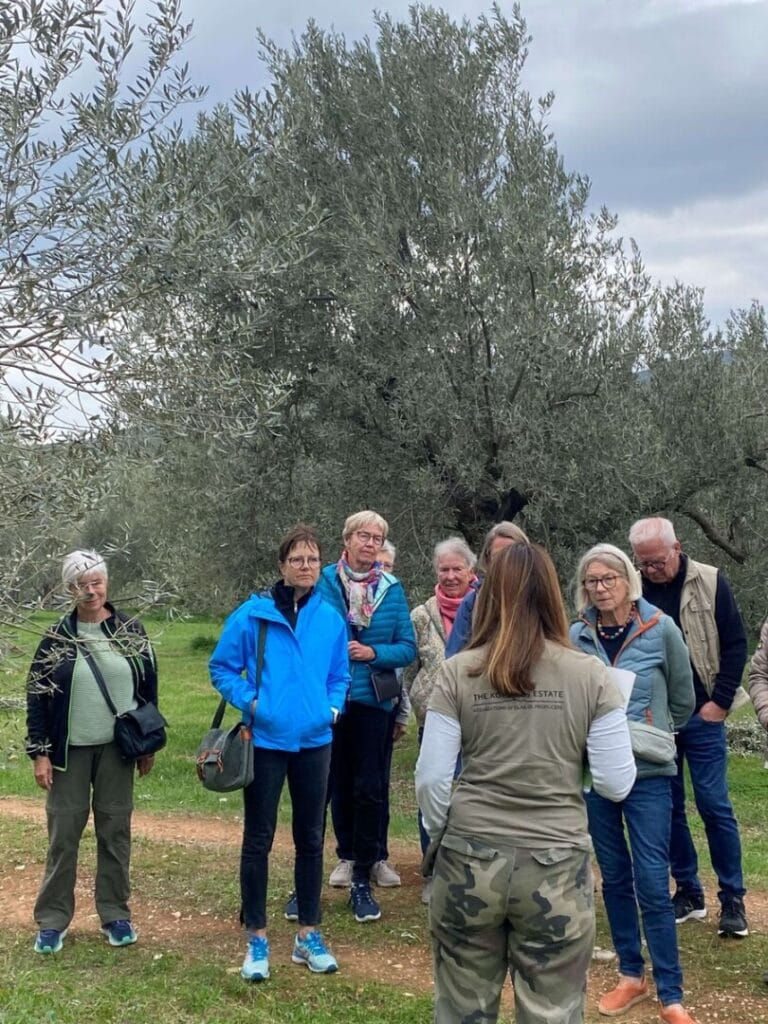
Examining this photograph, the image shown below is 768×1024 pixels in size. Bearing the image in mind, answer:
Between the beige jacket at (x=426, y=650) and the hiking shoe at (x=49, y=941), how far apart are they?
251 centimetres

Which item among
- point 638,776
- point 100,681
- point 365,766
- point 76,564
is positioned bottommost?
point 365,766

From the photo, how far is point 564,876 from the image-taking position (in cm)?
343

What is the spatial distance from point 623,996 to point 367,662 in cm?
236

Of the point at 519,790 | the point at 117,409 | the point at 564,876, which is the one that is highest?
the point at 117,409

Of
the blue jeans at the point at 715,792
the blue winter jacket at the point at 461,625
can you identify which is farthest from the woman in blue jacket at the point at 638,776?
the blue jeans at the point at 715,792

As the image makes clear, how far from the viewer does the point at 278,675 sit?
5.40 metres

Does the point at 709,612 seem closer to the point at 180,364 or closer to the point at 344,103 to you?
the point at 180,364

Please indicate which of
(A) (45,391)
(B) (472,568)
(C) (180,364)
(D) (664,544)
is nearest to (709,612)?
(D) (664,544)

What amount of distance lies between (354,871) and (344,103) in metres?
8.25

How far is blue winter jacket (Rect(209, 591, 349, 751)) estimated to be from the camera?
17.6ft

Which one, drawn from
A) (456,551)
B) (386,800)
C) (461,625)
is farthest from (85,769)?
(456,551)

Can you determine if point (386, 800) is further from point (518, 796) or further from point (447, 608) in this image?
point (518, 796)

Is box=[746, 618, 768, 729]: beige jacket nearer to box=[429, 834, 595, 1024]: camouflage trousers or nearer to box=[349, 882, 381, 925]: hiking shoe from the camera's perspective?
box=[429, 834, 595, 1024]: camouflage trousers

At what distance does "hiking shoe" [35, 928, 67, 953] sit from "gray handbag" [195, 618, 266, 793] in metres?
1.49
